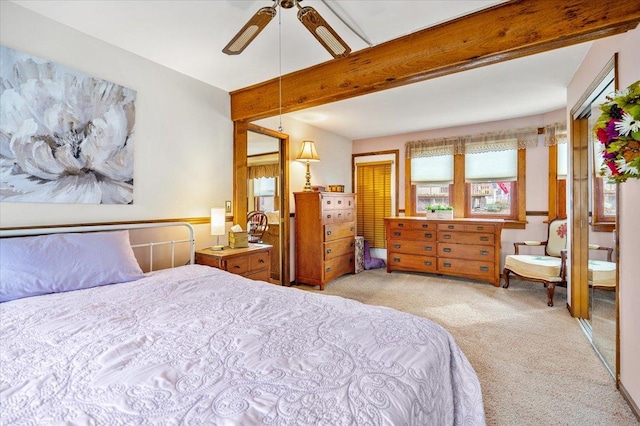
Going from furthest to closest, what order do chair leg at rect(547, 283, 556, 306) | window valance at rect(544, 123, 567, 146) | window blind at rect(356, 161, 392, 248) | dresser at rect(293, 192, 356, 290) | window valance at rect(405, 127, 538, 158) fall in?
window blind at rect(356, 161, 392, 248) → window valance at rect(405, 127, 538, 158) → dresser at rect(293, 192, 356, 290) → window valance at rect(544, 123, 567, 146) → chair leg at rect(547, 283, 556, 306)

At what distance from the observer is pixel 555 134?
4.22 meters

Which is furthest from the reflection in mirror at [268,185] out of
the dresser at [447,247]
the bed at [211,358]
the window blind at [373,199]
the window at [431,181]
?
the bed at [211,358]

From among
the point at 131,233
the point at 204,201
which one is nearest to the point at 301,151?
the point at 204,201

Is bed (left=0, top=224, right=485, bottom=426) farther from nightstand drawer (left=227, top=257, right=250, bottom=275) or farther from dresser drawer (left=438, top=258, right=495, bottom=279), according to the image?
dresser drawer (left=438, top=258, right=495, bottom=279)

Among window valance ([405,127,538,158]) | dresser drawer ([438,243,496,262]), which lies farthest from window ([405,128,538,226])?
A: dresser drawer ([438,243,496,262])

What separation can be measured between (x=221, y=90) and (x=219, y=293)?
97.0 inches

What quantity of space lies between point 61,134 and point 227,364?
7.32ft

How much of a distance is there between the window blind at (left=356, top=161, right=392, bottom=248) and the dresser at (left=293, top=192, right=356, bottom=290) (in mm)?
1279

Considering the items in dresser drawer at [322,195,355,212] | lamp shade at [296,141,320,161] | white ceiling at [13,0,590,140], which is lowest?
dresser drawer at [322,195,355,212]

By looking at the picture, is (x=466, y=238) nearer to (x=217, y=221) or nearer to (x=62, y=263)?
(x=217, y=221)

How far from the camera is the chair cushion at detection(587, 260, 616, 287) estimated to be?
2277mm

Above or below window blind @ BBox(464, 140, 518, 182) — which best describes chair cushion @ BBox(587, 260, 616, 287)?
below

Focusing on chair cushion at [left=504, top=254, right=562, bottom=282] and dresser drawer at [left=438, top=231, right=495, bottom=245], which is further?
dresser drawer at [left=438, top=231, right=495, bottom=245]

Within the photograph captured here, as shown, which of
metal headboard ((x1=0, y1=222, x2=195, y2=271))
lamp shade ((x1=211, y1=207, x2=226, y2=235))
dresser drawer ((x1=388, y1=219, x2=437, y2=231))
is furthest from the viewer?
dresser drawer ((x1=388, y1=219, x2=437, y2=231))
